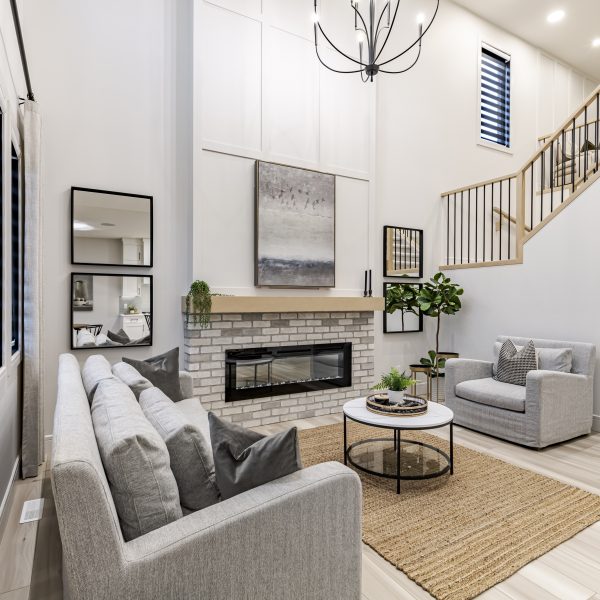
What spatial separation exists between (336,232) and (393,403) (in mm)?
2395

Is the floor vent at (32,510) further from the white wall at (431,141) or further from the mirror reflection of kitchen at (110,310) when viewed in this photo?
the white wall at (431,141)

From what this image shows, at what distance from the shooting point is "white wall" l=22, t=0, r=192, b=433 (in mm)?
3643

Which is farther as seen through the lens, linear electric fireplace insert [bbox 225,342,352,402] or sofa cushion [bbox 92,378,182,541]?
linear electric fireplace insert [bbox 225,342,352,402]

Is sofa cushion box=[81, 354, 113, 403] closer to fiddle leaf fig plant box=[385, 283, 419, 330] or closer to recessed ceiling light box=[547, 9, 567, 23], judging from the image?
fiddle leaf fig plant box=[385, 283, 419, 330]

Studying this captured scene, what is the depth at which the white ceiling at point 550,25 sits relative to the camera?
6.22 meters

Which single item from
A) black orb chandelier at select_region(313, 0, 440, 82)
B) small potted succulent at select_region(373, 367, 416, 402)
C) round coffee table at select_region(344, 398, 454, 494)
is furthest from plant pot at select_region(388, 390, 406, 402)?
black orb chandelier at select_region(313, 0, 440, 82)

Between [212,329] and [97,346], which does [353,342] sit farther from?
[97,346]

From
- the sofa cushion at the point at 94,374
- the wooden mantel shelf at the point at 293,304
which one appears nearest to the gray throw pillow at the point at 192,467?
the sofa cushion at the point at 94,374

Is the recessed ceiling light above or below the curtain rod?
above

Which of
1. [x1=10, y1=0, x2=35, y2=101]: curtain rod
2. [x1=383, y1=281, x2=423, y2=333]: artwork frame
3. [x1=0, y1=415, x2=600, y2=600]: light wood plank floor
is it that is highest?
[x1=10, y1=0, x2=35, y2=101]: curtain rod

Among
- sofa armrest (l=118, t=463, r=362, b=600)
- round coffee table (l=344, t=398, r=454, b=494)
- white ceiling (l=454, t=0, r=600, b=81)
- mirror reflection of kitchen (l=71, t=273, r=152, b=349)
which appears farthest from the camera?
white ceiling (l=454, t=0, r=600, b=81)

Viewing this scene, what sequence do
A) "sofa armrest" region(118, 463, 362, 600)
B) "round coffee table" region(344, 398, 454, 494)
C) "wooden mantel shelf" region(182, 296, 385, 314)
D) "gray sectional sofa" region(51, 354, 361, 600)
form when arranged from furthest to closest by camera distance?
"wooden mantel shelf" region(182, 296, 385, 314)
"round coffee table" region(344, 398, 454, 494)
"sofa armrest" region(118, 463, 362, 600)
"gray sectional sofa" region(51, 354, 361, 600)

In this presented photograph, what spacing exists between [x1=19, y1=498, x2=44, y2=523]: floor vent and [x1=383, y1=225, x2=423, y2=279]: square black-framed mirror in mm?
4196

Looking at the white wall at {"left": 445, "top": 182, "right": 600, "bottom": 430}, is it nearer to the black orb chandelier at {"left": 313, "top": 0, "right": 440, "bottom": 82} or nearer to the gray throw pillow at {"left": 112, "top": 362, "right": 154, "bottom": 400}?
the black orb chandelier at {"left": 313, "top": 0, "right": 440, "bottom": 82}
